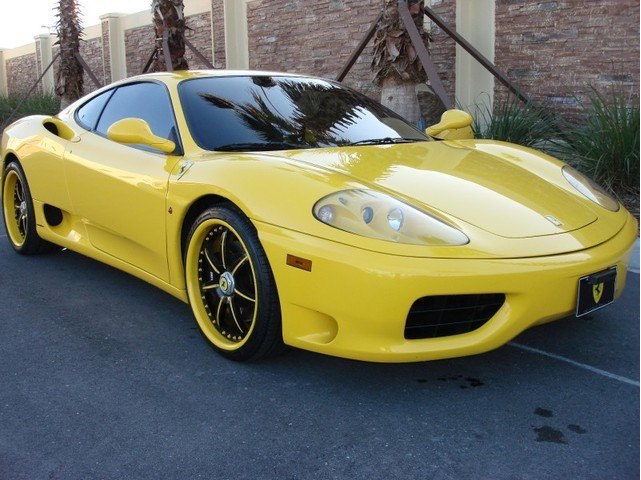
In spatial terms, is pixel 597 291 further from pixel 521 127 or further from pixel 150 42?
pixel 150 42

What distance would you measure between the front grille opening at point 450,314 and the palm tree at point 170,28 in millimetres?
9566

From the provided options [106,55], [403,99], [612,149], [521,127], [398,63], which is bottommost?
[612,149]

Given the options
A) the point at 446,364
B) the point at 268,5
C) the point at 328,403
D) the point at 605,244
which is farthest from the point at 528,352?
the point at 268,5

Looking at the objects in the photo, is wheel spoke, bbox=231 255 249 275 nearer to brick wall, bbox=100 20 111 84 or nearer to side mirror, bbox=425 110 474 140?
side mirror, bbox=425 110 474 140

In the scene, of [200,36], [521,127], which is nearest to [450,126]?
[521,127]

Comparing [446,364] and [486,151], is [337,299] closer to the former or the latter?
[446,364]

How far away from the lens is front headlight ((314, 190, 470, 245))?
2.71 meters

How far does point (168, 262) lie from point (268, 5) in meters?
10.6

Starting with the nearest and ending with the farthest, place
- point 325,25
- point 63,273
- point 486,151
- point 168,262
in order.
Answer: point 168,262, point 486,151, point 63,273, point 325,25

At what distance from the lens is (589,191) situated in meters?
3.59

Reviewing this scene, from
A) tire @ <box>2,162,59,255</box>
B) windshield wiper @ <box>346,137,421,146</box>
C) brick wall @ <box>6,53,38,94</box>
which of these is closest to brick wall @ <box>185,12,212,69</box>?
brick wall @ <box>6,53,38,94</box>

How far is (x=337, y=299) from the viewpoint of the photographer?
2670 mm

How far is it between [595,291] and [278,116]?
181 cm

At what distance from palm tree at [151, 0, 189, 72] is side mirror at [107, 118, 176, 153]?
821 centimetres
